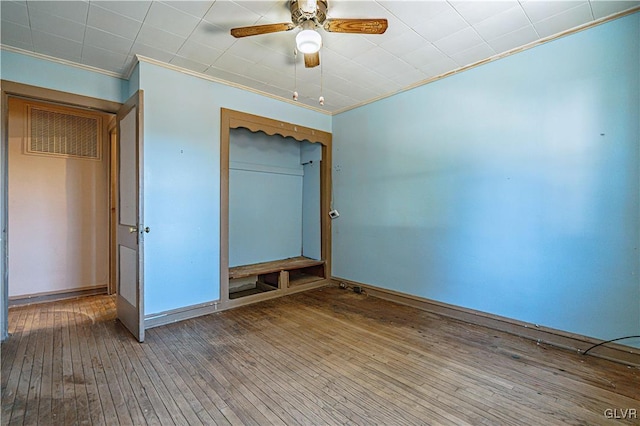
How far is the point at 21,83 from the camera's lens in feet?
9.29

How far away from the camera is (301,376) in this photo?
7.33ft

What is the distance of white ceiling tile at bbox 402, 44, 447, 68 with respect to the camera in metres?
2.91

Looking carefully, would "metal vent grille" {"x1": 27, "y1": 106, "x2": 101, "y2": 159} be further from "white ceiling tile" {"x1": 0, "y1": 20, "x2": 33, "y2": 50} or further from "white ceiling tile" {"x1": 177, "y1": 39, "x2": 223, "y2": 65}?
"white ceiling tile" {"x1": 177, "y1": 39, "x2": 223, "y2": 65}

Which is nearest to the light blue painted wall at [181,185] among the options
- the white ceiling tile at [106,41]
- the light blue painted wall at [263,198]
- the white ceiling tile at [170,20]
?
the white ceiling tile at [106,41]

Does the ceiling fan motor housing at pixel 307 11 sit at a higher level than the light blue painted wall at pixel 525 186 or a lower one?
higher

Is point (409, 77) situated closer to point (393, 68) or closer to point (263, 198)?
point (393, 68)

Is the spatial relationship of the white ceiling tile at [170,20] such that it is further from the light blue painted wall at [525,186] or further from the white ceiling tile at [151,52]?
the light blue painted wall at [525,186]

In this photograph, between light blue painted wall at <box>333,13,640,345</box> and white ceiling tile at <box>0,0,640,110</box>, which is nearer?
white ceiling tile at <box>0,0,640,110</box>

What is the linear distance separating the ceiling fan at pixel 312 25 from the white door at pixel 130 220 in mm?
1484

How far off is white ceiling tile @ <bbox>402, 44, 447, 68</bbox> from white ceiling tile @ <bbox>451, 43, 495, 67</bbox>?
0.16 m

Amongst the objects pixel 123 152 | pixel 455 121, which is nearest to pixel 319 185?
pixel 455 121

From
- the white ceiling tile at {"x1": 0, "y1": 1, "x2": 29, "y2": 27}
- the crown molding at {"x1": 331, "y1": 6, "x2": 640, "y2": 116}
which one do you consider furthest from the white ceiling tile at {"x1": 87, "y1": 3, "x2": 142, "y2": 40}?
the crown molding at {"x1": 331, "y1": 6, "x2": 640, "y2": 116}

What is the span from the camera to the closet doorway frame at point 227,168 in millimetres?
3666

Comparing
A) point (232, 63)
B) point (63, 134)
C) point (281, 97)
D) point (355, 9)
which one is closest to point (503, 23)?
point (355, 9)
